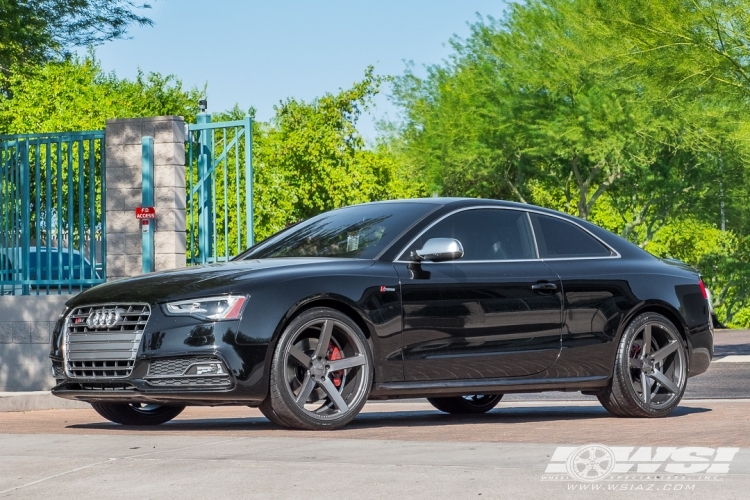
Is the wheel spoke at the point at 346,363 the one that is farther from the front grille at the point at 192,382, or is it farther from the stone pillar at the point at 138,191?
the stone pillar at the point at 138,191

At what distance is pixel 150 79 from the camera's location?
218 feet

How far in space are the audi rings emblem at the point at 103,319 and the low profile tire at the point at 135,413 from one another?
3.13 feet

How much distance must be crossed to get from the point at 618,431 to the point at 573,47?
939 inches

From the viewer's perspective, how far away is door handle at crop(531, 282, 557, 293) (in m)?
9.86

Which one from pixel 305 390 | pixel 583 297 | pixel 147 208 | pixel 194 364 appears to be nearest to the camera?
pixel 194 364

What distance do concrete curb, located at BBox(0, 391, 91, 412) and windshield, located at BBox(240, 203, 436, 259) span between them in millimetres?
4273

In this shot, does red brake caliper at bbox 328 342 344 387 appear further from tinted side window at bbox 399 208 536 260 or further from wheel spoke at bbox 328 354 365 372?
tinted side window at bbox 399 208 536 260

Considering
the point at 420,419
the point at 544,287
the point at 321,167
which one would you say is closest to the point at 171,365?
the point at 420,419

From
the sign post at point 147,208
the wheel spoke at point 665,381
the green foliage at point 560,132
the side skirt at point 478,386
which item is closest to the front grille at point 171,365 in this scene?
the side skirt at point 478,386

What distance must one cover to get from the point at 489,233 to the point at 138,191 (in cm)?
704

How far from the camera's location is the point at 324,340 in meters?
8.85

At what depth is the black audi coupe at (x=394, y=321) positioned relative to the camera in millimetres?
8688

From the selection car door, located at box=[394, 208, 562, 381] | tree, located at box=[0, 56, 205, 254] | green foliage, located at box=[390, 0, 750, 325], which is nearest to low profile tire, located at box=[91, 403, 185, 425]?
car door, located at box=[394, 208, 562, 381]

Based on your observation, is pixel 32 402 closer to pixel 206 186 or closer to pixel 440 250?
pixel 206 186
